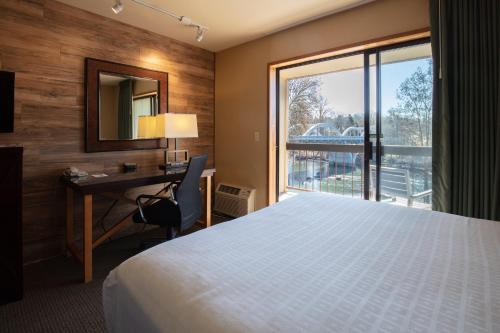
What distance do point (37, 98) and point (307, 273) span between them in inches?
113

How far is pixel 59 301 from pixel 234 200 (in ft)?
7.38

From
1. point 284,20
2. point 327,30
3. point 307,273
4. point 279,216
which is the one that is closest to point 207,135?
point 284,20

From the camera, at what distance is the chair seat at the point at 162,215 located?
2.54 meters

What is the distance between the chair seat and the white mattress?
1.27 metres

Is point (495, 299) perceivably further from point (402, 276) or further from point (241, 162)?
point (241, 162)

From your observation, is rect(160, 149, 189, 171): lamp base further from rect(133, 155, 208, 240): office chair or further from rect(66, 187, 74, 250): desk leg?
rect(66, 187, 74, 250): desk leg

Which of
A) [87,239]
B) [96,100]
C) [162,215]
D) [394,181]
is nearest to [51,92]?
[96,100]

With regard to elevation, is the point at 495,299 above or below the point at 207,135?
below

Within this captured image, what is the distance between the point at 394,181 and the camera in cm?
284

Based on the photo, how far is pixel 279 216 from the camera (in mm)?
1572

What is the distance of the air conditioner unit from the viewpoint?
372 cm

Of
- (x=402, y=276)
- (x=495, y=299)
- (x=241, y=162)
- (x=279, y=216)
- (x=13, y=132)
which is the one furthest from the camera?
(x=241, y=162)

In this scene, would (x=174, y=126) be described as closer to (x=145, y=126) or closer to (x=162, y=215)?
(x=145, y=126)

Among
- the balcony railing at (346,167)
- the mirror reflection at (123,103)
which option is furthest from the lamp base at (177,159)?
the balcony railing at (346,167)
